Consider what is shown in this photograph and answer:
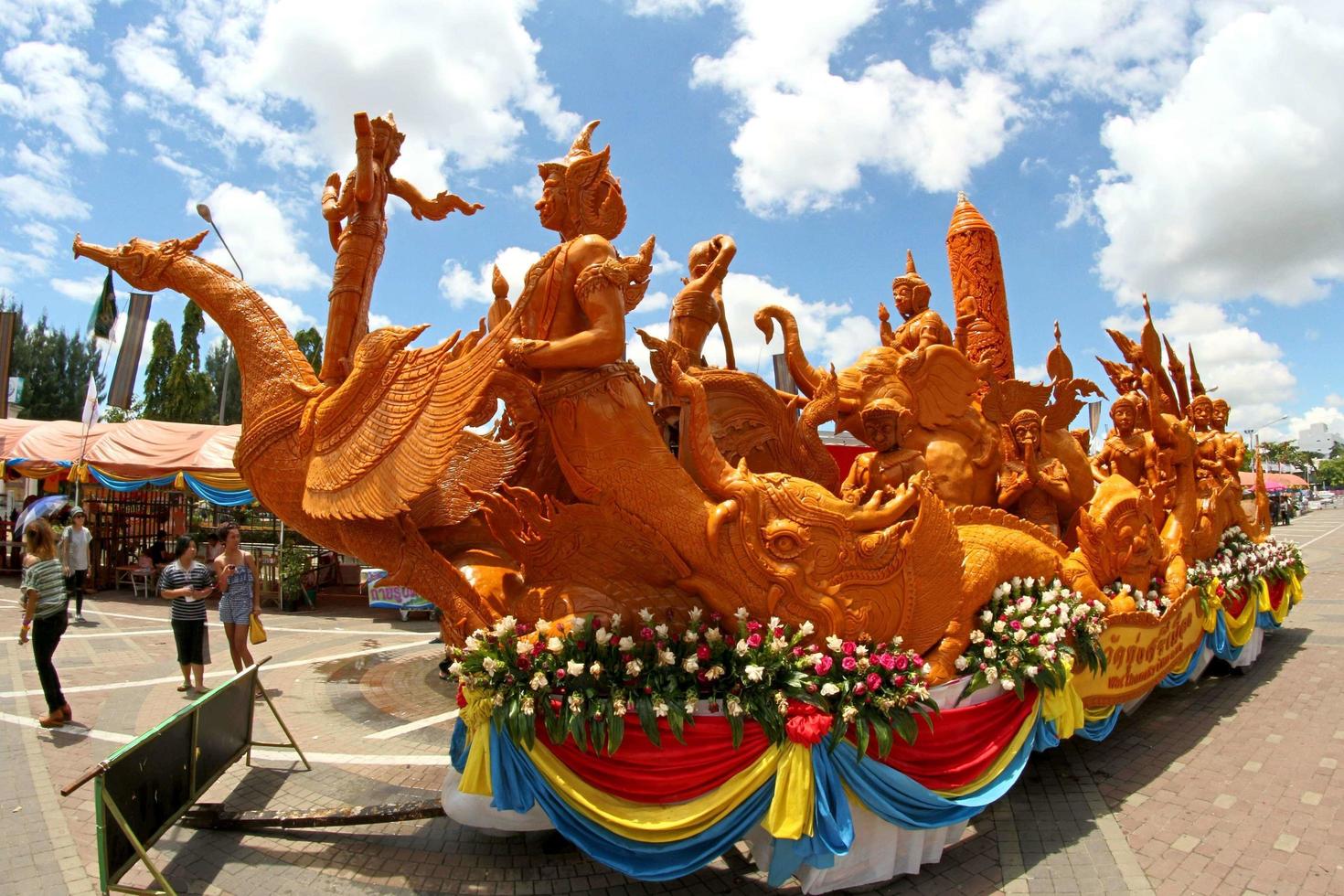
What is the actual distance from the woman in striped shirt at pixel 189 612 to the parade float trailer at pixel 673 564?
2471mm

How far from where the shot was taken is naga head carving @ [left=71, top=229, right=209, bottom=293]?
4172 millimetres

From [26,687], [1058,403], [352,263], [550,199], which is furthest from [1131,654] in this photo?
[26,687]

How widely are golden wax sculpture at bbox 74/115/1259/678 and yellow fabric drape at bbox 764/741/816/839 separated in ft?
2.12

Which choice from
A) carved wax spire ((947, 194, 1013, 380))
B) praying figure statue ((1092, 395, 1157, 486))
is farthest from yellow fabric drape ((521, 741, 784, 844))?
carved wax spire ((947, 194, 1013, 380))

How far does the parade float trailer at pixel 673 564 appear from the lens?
297 centimetres

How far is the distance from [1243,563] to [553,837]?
Answer: 6.48 meters

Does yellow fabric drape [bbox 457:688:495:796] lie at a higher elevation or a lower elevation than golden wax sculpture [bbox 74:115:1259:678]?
lower

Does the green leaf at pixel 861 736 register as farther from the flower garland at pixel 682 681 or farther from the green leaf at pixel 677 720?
the green leaf at pixel 677 720

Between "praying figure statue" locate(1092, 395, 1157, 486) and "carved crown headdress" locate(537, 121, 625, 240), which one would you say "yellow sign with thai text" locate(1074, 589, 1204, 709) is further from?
"carved crown headdress" locate(537, 121, 625, 240)

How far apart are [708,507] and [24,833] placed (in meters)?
3.72

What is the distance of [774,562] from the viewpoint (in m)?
3.33

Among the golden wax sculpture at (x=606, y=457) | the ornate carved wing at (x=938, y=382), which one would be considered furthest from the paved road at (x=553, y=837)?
the ornate carved wing at (x=938, y=382)

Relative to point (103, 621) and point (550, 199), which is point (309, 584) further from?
point (550, 199)

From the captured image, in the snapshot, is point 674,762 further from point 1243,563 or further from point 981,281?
point 981,281
